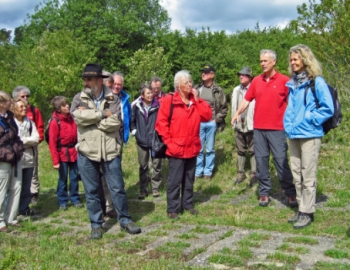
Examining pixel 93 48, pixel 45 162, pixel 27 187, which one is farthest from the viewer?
pixel 93 48

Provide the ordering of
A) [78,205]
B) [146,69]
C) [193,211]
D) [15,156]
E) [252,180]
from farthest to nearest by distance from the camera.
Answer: [146,69] < [252,180] < [78,205] < [193,211] < [15,156]

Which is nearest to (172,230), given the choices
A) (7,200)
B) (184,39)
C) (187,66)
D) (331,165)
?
(7,200)

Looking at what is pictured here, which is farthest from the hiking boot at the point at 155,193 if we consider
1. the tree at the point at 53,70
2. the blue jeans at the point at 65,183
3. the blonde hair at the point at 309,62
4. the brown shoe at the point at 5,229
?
the tree at the point at 53,70

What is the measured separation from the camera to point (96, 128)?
548 centimetres

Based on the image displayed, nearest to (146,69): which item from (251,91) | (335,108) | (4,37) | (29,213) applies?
(29,213)

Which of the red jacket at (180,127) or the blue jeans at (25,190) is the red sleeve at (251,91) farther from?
the blue jeans at (25,190)

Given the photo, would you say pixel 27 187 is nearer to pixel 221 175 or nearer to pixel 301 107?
pixel 221 175

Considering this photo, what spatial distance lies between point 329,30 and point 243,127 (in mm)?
2823

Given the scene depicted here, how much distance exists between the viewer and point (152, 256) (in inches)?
182

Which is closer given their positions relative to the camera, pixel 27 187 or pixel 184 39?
pixel 27 187

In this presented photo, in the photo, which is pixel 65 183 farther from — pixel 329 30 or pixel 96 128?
pixel 329 30

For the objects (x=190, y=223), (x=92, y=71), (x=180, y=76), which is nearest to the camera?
(x=92, y=71)

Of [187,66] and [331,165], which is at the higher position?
[187,66]

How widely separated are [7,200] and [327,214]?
470cm
